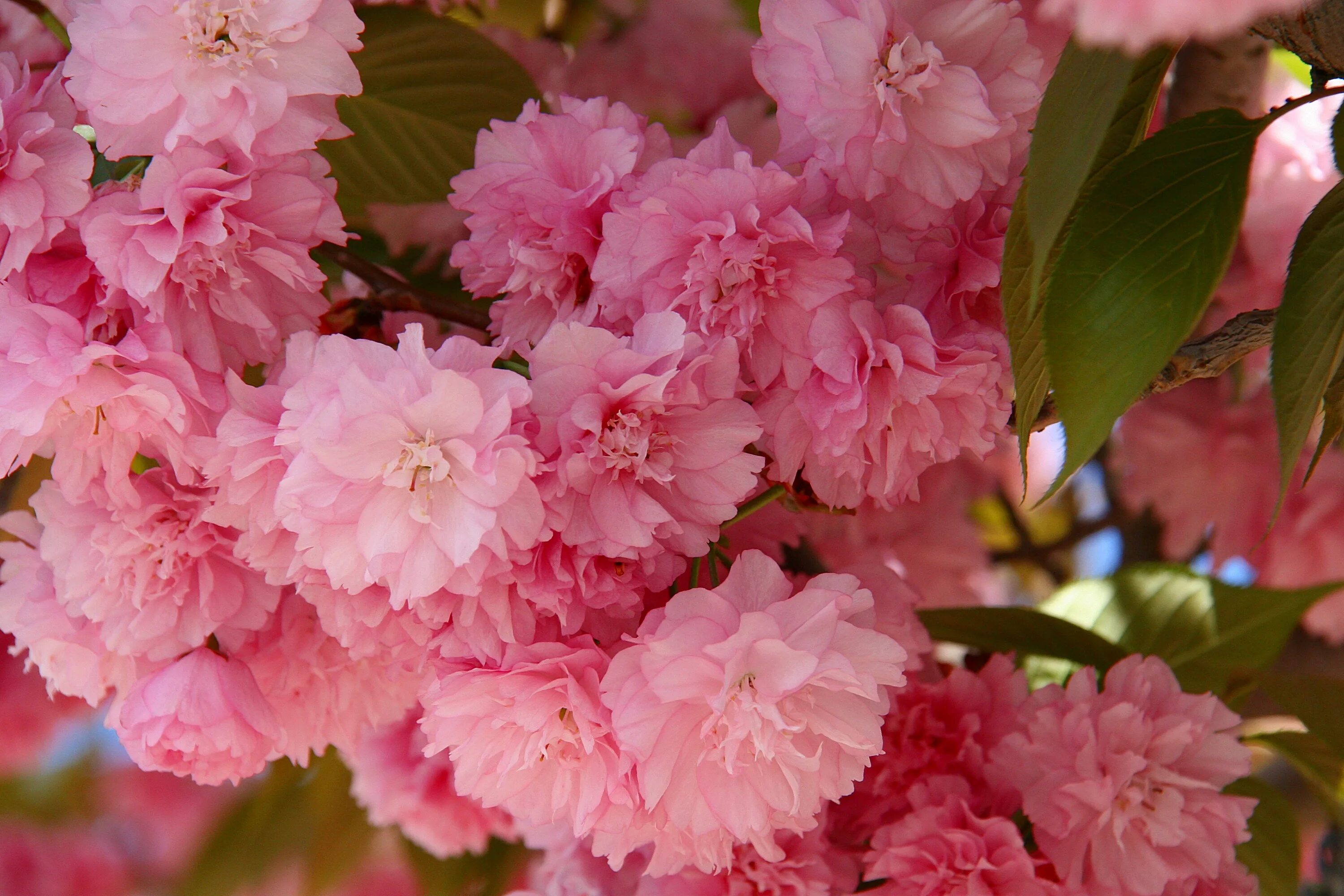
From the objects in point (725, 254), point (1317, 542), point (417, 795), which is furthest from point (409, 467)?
point (1317, 542)

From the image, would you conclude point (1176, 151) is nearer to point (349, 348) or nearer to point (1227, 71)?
point (349, 348)

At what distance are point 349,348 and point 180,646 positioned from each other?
0.50 feet

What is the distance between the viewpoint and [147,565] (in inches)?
14.4

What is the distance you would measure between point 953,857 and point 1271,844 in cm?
17

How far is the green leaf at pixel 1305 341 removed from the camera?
Result: 28cm

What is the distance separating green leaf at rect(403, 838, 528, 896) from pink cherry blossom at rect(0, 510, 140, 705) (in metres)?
0.41

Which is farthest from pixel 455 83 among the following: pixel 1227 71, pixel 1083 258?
pixel 1227 71

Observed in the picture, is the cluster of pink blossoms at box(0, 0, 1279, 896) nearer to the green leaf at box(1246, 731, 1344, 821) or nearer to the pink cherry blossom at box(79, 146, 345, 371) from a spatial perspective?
the pink cherry blossom at box(79, 146, 345, 371)

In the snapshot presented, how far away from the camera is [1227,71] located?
594 millimetres

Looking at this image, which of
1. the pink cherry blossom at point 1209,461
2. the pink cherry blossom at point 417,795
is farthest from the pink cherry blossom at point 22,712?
the pink cherry blossom at point 1209,461

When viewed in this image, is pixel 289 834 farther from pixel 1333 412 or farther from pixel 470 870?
pixel 1333 412

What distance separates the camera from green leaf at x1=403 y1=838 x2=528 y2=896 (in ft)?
2.53

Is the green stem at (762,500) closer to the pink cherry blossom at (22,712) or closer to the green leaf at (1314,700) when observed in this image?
the green leaf at (1314,700)

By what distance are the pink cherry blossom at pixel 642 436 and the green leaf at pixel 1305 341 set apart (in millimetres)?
133
